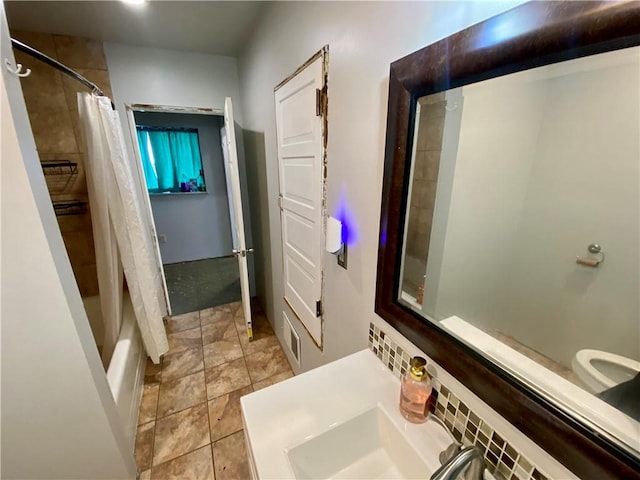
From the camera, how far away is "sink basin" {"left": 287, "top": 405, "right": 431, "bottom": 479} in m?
0.69

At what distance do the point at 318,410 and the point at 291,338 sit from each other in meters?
1.17

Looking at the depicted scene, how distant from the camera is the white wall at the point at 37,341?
752 mm

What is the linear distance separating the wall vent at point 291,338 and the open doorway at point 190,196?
4.88ft

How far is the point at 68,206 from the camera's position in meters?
2.04

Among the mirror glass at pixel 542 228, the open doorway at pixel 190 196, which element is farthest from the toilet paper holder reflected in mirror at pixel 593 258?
the open doorway at pixel 190 196

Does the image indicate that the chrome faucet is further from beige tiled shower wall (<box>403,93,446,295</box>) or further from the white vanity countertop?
beige tiled shower wall (<box>403,93,446,295</box>)

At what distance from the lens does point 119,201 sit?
5.24 feet

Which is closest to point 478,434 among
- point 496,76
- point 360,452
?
point 360,452

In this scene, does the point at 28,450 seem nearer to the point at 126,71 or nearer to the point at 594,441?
the point at 594,441

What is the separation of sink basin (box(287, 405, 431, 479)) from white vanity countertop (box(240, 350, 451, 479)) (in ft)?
0.07

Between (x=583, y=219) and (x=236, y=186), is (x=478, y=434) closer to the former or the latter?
(x=583, y=219)

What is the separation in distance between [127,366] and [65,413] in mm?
675

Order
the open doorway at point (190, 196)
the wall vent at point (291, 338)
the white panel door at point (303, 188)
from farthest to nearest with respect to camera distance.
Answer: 1. the open doorway at point (190, 196)
2. the wall vent at point (291, 338)
3. the white panel door at point (303, 188)

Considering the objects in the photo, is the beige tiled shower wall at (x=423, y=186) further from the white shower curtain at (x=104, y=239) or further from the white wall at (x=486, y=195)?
the white shower curtain at (x=104, y=239)
